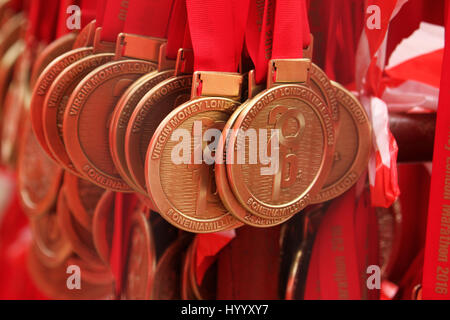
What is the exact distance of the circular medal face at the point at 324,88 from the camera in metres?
0.52

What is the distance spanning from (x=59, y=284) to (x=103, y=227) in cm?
15

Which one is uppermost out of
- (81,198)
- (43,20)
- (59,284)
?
(43,20)

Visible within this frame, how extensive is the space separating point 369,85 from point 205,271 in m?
0.30

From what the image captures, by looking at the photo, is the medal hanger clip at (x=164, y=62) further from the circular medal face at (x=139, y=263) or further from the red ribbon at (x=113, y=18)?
the circular medal face at (x=139, y=263)

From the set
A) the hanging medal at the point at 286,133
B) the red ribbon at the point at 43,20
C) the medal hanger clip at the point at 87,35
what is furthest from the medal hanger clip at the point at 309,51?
the red ribbon at the point at 43,20

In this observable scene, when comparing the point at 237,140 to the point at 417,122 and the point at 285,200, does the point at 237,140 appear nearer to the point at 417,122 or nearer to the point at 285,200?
the point at 285,200

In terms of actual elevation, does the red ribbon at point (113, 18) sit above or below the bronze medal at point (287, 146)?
above

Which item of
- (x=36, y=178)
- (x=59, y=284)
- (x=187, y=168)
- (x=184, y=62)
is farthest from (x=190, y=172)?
(x=36, y=178)

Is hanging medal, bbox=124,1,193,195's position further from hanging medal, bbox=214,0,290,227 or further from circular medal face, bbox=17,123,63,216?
circular medal face, bbox=17,123,63,216

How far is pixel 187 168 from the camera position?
0.48m

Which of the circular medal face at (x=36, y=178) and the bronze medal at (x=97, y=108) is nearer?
the bronze medal at (x=97, y=108)

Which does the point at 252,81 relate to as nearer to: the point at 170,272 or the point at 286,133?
the point at 286,133
